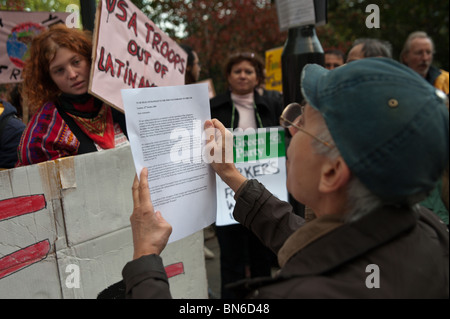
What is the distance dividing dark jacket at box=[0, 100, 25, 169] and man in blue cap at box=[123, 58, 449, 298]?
5.40 ft

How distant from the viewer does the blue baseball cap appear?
3.05ft

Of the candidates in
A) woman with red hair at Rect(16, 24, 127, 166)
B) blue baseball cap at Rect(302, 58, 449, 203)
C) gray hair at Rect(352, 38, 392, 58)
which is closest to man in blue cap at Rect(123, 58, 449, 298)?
blue baseball cap at Rect(302, 58, 449, 203)

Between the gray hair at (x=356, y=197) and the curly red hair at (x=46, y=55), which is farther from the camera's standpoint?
the curly red hair at (x=46, y=55)

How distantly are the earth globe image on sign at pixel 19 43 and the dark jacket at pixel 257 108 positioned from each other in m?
1.79

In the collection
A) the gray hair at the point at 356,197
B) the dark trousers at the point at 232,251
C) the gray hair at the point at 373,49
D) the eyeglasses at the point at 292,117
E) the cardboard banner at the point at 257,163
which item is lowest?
the dark trousers at the point at 232,251

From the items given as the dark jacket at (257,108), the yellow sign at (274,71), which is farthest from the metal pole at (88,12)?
the yellow sign at (274,71)

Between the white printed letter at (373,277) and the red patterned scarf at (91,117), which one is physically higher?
the red patterned scarf at (91,117)

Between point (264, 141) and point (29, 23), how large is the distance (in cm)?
243

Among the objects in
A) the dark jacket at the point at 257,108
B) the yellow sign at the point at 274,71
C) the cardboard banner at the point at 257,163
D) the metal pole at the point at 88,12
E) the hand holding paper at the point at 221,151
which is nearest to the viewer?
the hand holding paper at the point at 221,151

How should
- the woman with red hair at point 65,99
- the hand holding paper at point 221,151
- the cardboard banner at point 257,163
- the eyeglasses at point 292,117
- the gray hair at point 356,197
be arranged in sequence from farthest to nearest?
the cardboard banner at point 257,163
the woman with red hair at point 65,99
the hand holding paper at point 221,151
the eyeglasses at point 292,117
the gray hair at point 356,197

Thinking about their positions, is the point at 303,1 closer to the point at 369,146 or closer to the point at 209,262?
the point at 369,146

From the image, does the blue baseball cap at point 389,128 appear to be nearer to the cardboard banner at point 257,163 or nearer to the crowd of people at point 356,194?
the crowd of people at point 356,194

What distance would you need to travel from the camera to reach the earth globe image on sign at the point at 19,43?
3.63 meters
